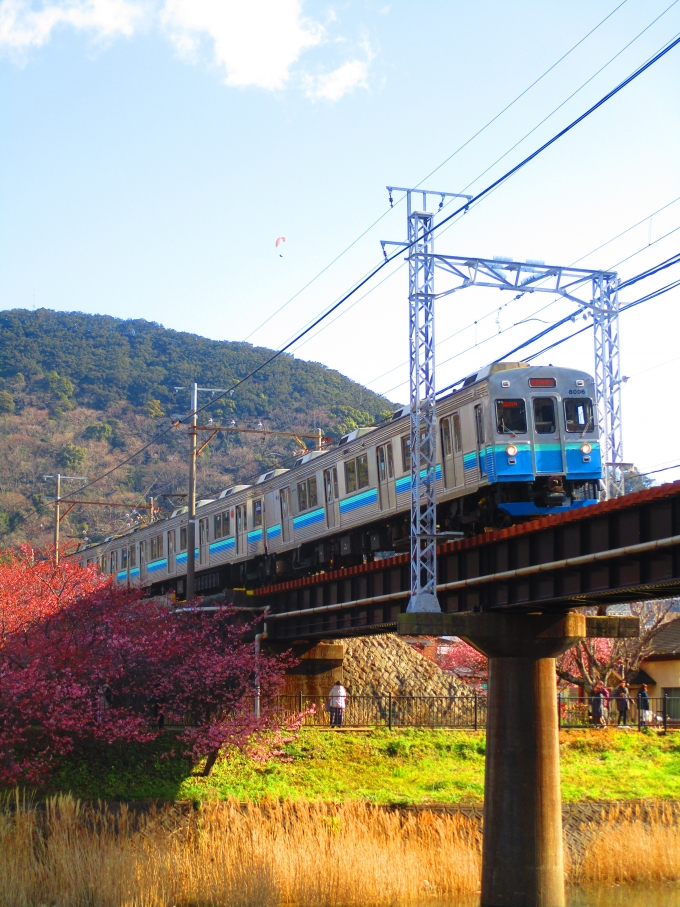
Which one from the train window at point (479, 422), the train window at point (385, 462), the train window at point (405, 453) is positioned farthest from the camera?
the train window at point (385, 462)

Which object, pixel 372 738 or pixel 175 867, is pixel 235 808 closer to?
pixel 175 867

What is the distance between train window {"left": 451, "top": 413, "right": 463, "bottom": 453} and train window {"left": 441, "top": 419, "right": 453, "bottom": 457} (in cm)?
20

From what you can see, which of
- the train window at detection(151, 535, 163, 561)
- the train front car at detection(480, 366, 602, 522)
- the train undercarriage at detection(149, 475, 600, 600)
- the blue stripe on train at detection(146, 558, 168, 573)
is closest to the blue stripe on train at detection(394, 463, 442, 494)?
the train undercarriage at detection(149, 475, 600, 600)

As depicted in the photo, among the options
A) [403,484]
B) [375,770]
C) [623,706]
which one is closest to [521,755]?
[403,484]

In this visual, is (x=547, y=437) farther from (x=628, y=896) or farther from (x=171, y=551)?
(x=171, y=551)

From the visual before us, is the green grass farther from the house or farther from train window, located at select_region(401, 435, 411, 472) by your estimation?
the house

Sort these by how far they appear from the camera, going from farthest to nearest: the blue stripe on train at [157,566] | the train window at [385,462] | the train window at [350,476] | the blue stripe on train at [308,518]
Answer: the blue stripe on train at [157,566] < the blue stripe on train at [308,518] < the train window at [350,476] < the train window at [385,462]

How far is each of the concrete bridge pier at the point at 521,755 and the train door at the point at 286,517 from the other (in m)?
11.5

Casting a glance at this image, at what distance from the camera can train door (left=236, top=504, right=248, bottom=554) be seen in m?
35.1

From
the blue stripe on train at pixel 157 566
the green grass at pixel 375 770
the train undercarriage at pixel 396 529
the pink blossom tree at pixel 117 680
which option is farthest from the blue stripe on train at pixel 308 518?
the blue stripe on train at pixel 157 566

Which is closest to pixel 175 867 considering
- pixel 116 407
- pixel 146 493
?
pixel 146 493

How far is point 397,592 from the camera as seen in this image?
77.6 feet

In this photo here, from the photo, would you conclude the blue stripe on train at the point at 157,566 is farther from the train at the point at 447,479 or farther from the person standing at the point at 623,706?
the person standing at the point at 623,706

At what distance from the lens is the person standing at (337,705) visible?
3159cm
